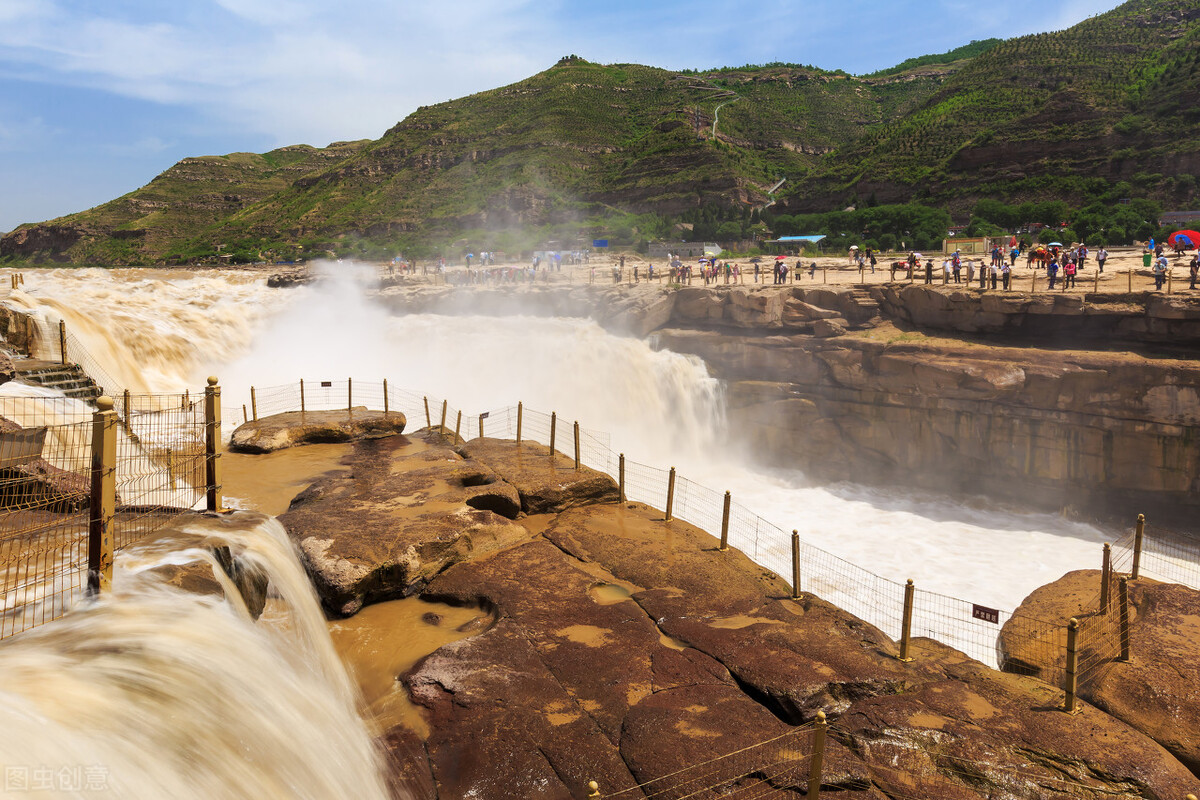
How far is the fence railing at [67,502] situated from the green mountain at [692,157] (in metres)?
49.7

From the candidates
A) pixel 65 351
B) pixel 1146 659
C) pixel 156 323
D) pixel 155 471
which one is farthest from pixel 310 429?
pixel 1146 659

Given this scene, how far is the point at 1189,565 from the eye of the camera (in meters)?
18.5

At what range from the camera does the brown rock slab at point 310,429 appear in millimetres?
16547

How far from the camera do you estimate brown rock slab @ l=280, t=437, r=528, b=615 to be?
9859 mm

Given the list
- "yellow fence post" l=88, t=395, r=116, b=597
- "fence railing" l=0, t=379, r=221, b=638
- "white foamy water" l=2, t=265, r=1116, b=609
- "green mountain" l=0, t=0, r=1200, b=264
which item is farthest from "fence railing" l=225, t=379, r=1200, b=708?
"green mountain" l=0, t=0, r=1200, b=264

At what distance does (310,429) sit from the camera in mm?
17281

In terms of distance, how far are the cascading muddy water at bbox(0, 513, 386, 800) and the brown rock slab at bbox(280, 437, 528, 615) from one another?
1890 millimetres

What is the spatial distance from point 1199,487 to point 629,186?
64584 mm

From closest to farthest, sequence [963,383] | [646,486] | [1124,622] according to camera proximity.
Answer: [1124,622] → [963,383] → [646,486]

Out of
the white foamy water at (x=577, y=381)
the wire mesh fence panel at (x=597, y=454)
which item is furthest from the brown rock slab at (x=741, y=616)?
the wire mesh fence panel at (x=597, y=454)

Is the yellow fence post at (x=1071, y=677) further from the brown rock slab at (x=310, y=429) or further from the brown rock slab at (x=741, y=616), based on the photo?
the brown rock slab at (x=310, y=429)

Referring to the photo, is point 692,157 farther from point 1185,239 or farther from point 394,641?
point 394,641

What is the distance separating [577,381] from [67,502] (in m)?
20.4

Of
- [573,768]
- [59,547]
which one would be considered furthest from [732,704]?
[59,547]
